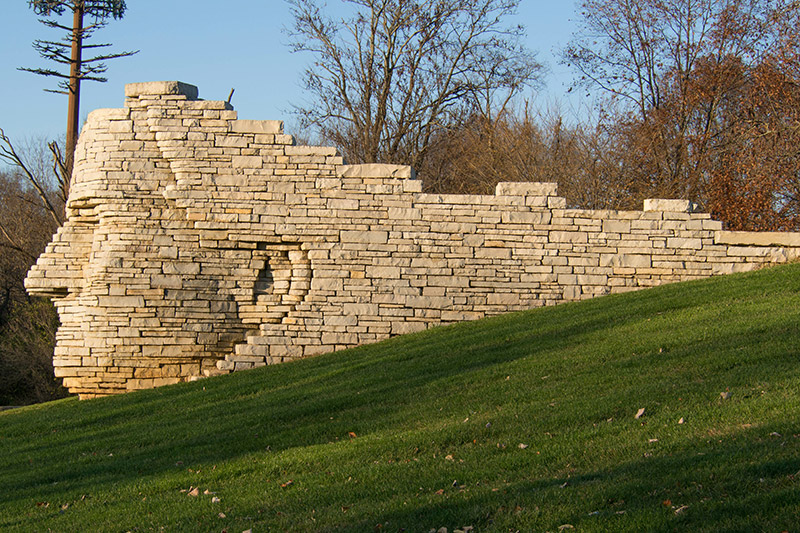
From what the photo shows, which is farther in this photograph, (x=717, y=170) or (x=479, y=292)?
(x=717, y=170)

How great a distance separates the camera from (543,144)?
27.4 metres

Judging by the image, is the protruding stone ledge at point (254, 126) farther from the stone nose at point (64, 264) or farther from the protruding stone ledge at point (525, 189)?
the protruding stone ledge at point (525, 189)

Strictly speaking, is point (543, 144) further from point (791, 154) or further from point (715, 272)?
point (715, 272)

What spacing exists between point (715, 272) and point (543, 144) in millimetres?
13355

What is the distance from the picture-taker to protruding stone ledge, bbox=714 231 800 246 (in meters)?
14.7

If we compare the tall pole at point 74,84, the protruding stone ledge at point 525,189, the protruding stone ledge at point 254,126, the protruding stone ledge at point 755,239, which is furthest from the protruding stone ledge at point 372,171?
the tall pole at point 74,84

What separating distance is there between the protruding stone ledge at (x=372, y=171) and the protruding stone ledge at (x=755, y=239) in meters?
5.36

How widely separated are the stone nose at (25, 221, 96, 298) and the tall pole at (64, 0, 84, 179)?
1644cm

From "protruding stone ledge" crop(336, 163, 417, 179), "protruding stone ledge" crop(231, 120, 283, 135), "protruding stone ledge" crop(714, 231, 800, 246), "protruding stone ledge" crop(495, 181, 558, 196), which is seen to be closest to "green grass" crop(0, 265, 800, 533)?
"protruding stone ledge" crop(714, 231, 800, 246)

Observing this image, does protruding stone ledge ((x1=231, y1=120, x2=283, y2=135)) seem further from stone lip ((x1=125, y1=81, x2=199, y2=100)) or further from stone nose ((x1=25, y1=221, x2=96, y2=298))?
stone nose ((x1=25, y1=221, x2=96, y2=298))

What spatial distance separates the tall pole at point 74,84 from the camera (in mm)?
30500

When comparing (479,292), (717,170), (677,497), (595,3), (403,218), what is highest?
(595,3)

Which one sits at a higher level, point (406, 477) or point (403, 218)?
point (403, 218)

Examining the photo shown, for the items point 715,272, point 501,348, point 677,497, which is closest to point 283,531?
point 677,497
